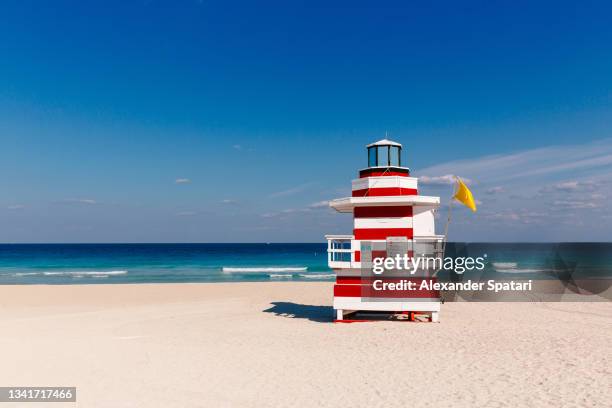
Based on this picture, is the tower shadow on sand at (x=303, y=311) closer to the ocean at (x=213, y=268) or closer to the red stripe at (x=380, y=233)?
the red stripe at (x=380, y=233)

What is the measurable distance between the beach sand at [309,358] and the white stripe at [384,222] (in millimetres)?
3102

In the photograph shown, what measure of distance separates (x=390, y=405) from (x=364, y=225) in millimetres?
7269

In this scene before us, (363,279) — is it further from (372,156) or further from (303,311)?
(303,311)

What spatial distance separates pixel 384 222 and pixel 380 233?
14.4 inches

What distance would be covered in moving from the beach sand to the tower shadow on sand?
8 centimetres

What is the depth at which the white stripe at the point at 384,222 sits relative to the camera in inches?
563

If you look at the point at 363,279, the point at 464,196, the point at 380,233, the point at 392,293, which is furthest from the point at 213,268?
the point at 464,196

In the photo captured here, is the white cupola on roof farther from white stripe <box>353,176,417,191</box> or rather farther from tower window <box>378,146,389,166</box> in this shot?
white stripe <box>353,176,417,191</box>

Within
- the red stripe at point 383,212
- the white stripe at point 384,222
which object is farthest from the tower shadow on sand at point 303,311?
the red stripe at point 383,212

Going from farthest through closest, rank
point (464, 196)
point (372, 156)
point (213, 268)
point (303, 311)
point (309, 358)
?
point (213, 268) → point (303, 311) → point (372, 156) → point (464, 196) → point (309, 358)

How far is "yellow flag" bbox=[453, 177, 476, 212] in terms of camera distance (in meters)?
13.6

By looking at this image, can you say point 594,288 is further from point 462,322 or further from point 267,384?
point 267,384

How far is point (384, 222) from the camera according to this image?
1441 centimetres

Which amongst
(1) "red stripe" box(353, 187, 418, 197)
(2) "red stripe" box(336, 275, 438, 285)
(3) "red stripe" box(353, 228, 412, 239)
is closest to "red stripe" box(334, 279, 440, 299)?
(2) "red stripe" box(336, 275, 438, 285)
